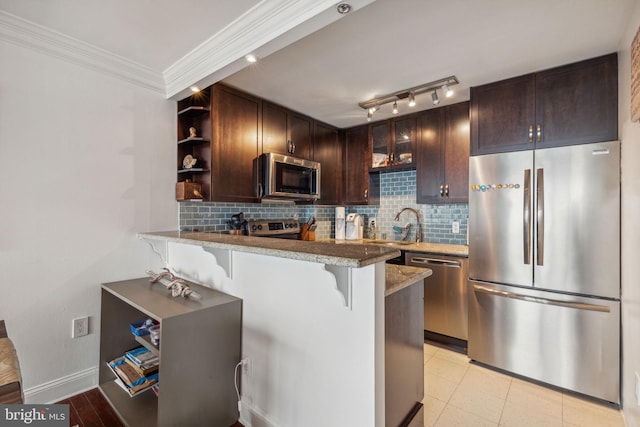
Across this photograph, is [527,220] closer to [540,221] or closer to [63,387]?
[540,221]

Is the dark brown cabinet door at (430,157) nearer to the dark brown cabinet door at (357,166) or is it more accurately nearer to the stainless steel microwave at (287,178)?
the dark brown cabinet door at (357,166)

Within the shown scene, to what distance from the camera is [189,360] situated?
154 centimetres

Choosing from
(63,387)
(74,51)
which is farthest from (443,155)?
(63,387)

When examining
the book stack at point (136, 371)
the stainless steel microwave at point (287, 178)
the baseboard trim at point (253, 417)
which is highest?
the stainless steel microwave at point (287, 178)

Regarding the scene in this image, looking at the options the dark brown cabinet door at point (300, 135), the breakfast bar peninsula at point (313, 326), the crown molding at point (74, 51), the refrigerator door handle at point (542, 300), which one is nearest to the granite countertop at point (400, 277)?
the breakfast bar peninsula at point (313, 326)

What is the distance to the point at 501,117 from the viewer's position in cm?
243

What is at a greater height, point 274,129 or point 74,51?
point 74,51

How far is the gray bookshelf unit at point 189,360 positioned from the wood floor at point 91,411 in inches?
2.2

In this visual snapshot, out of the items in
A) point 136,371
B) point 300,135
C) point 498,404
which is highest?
point 300,135

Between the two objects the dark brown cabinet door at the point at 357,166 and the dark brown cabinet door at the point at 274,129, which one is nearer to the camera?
the dark brown cabinet door at the point at 274,129

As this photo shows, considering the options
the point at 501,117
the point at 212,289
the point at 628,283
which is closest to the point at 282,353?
the point at 212,289

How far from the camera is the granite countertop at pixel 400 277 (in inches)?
54.4

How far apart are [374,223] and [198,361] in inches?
111

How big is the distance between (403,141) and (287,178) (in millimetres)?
1419
